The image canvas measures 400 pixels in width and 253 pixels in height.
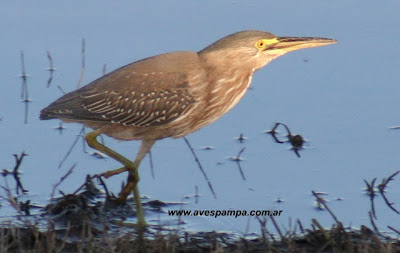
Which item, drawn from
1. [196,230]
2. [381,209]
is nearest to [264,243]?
[196,230]

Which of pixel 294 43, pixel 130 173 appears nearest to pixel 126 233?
pixel 130 173

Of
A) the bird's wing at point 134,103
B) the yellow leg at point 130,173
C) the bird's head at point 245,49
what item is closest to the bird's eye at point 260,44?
the bird's head at point 245,49

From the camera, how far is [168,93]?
340 inches

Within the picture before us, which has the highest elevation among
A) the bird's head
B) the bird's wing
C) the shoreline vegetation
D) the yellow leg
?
the bird's head

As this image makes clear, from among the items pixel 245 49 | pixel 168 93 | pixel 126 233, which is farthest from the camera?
pixel 245 49

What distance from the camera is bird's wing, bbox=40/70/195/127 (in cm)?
860

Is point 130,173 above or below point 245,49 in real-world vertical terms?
below

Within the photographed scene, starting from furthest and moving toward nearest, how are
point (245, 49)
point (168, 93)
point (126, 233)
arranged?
1. point (245, 49)
2. point (168, 93)
3. point (126, 233)

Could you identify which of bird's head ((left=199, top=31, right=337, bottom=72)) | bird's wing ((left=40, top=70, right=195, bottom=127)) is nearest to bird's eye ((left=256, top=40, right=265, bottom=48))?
bird's head ((left=199, top=31, right=337, bottom=72))

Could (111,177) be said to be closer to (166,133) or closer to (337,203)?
(166,133)

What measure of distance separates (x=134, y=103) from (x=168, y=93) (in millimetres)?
259

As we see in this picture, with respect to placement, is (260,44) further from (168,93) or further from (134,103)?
(134,103)

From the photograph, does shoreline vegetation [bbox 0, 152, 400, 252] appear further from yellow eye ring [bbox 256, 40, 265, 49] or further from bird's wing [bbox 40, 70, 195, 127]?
yellow eye ring [bbox 256, 40, 265, 49]

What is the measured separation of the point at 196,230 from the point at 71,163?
1475 millimetres
